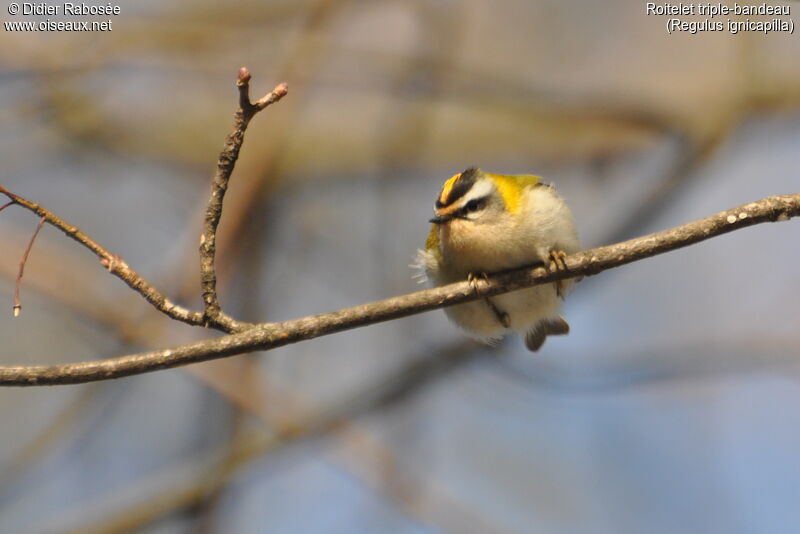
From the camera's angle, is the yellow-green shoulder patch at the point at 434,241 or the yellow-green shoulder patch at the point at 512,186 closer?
the yellow-green shoulder patch at the point at 512,186

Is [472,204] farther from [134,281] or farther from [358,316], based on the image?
[134,281]

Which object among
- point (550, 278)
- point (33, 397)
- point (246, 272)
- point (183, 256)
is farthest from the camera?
point (33, 397)

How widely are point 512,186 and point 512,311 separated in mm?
641

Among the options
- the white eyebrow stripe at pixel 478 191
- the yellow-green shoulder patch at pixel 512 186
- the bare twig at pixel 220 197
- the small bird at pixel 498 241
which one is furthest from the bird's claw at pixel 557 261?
the bare twig at pixel 220 197

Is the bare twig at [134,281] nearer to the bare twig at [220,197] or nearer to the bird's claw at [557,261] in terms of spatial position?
the bare twig at [220,197]

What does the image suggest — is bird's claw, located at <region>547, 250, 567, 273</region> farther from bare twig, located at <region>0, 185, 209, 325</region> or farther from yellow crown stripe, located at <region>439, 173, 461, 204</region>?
bare twig, located at <region>0, 185, 209, 325</region>

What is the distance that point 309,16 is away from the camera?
23.7ft

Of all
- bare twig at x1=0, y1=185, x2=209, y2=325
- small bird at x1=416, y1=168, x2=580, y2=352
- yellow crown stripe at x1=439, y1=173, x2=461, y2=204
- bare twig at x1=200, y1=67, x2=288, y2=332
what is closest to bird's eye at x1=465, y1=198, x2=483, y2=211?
small bird at x1=416, y1=168, x2=580, y2=352

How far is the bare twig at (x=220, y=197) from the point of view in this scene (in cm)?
236

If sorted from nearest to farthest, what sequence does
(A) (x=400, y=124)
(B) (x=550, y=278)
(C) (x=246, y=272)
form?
(B) (x=550, y=278)
(C) (x=246, y=272)
(A) (x=400, y=124)

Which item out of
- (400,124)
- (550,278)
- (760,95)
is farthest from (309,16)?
(550,278)

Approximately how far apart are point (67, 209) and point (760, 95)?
5957 millimetres

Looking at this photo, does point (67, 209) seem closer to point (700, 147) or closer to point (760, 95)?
point (700, 147)

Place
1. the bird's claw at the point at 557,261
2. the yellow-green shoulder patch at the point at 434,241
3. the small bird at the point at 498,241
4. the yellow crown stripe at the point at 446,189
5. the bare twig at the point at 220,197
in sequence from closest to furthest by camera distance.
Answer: the bare twig at the point at 220,197 → the bird's claw at the point at 557,261 → the small bird at the point at 498,241 → the yellow crown stripe at the point at 446,189 → the yellow-green shoulder patch at the point at 434,241
